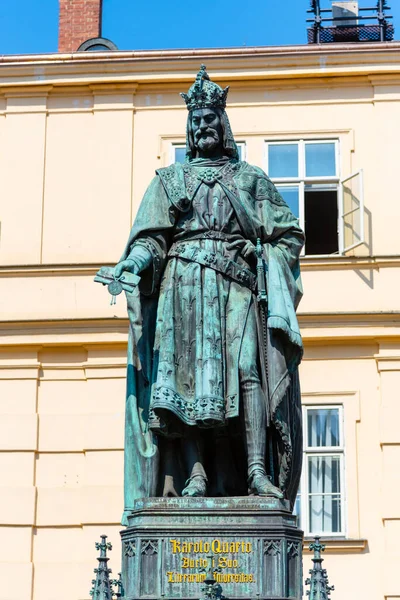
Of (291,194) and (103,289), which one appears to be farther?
(291,194)

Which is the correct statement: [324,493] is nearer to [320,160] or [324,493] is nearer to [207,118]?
[320,160]

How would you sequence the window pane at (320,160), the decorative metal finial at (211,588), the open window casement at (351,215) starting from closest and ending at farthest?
1. the decorative metal finial at (211,588)
2. the open window casement at (351,215)
3. the window pane at (320,160)

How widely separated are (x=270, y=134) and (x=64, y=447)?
5641 mm

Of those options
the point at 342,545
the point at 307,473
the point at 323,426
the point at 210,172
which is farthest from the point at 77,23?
the point at 210,172

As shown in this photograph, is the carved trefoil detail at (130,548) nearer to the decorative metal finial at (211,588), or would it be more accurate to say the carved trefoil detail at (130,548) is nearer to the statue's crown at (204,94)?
the decorative metal finial at (211,588)

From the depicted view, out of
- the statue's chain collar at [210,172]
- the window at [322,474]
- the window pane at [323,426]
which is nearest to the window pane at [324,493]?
the window at [322,474]

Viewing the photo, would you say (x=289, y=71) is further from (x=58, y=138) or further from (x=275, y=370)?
(x=275, y=370)

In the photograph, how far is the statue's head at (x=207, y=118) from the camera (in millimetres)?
10812

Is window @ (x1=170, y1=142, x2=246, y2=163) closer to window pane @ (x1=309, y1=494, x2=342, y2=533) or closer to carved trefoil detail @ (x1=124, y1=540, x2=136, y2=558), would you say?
window pane @ (x1=309, y1=494, x2=342, y2=533)

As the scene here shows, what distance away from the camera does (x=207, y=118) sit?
10836mm

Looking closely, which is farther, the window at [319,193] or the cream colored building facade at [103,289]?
the window at [319,193]

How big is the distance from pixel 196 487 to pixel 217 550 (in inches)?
19.0

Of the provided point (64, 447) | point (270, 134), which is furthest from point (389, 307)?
point (64, 447)

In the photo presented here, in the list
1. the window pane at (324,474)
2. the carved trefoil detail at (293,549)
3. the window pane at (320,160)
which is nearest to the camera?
the carved trefoil detail at (293,549)
